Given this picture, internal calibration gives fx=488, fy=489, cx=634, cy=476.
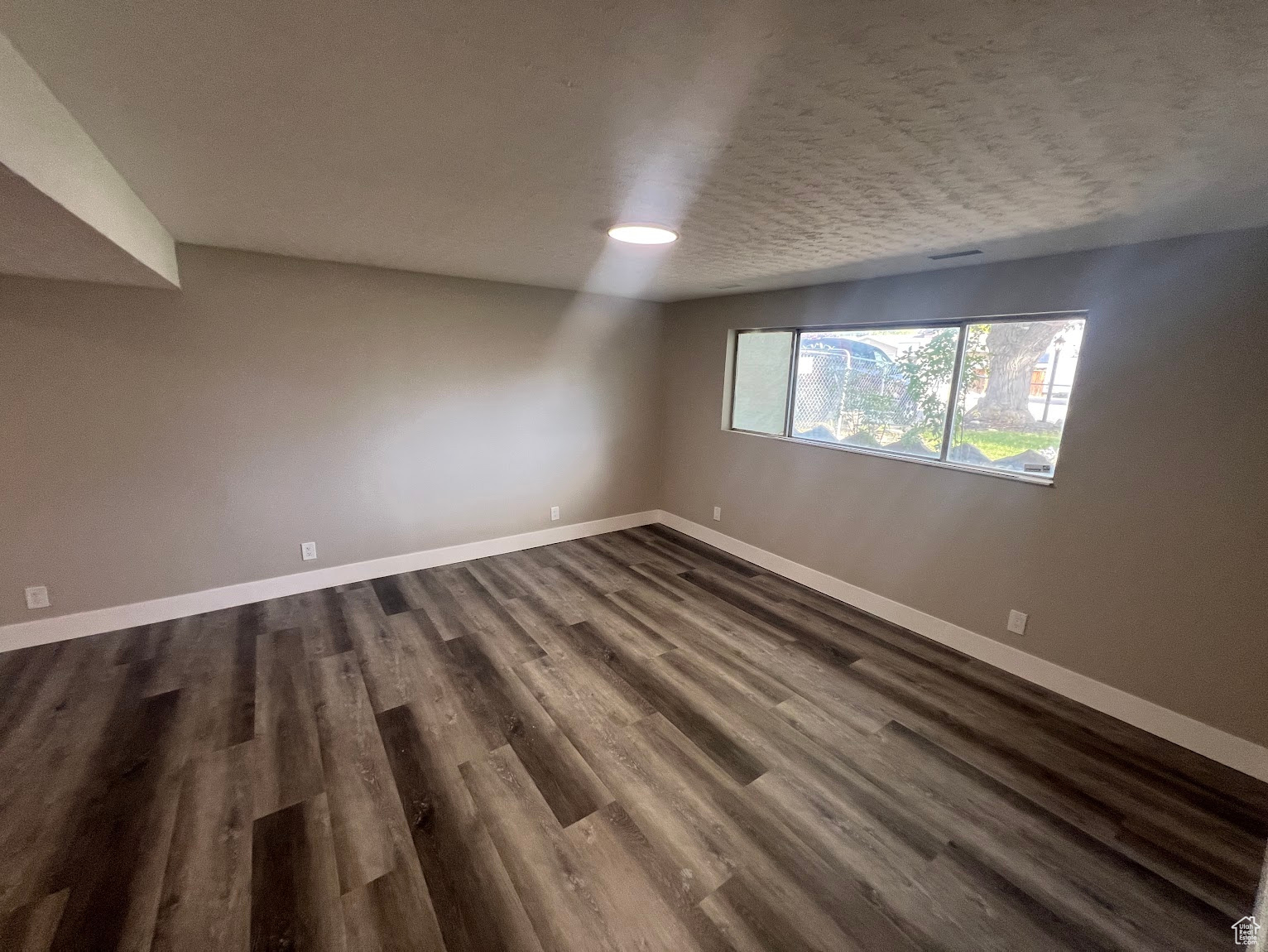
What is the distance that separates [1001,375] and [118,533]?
5195mm

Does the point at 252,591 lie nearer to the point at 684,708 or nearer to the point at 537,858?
the point at 537,858

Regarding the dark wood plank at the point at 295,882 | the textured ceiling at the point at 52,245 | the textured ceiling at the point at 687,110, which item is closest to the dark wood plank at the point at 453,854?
the dark wood plank at the point at 295,882

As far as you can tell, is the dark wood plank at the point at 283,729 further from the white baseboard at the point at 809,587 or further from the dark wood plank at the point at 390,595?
the white baseboard at the point at 809,587

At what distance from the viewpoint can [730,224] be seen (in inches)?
83.0

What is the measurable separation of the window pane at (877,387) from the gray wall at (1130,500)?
17cm

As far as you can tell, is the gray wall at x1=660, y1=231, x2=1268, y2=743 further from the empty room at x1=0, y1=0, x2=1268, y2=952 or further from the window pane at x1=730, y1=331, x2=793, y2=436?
the window pane at x1=730, y1=331, x2=793, y2=436

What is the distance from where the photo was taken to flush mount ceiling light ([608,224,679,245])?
86.1 inches

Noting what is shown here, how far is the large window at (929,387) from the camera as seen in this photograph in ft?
8.59

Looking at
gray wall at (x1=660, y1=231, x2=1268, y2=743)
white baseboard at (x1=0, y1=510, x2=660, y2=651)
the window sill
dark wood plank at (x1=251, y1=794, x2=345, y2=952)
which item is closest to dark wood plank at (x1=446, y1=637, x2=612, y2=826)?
dark wood plank at (x1=251, y1=794, x2=345, y2=952)

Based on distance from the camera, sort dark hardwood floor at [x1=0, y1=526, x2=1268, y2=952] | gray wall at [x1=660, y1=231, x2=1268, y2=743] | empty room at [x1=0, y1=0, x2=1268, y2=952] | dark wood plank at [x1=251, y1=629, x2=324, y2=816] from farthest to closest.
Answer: gray wall at [x1=660, y1=231, x2=1268, y2=743] → dark wood plank at [x1=251, y1=629, x2=324, y2=816] → dark hardwood floor at [x1=0, y1=526, x2=1268, y2=952] → empty room at [x1=0, y1=0, x2=1268, y2=952]

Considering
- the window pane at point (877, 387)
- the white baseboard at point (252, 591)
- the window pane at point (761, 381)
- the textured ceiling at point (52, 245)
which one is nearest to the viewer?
the textured ceiling at point (52, 245)

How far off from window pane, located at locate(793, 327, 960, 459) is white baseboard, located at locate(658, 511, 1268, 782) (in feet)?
3.45

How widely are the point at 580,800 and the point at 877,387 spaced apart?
10.1 ft

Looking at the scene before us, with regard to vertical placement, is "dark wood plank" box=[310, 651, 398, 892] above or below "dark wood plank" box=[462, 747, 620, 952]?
above
